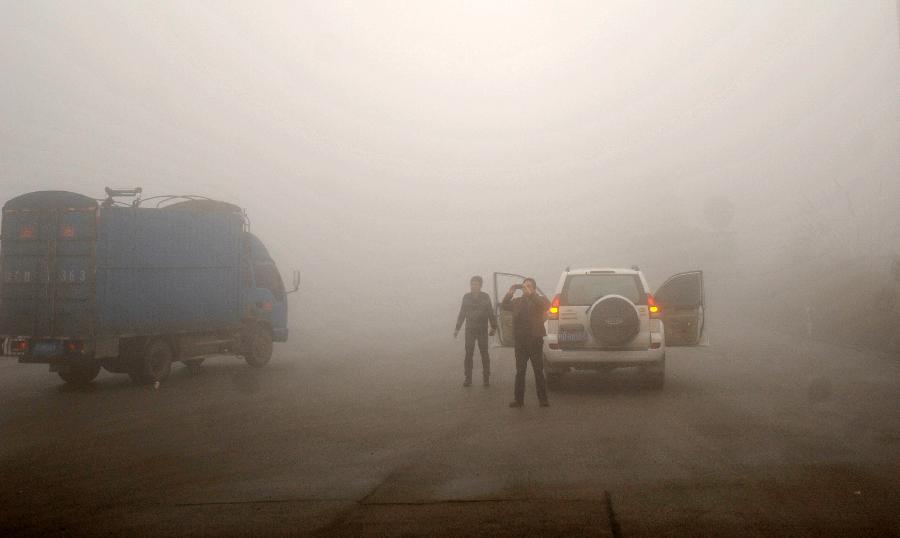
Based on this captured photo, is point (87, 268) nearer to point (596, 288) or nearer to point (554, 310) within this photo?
point (554, 310)

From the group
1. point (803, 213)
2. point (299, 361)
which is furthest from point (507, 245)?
point (299, 361)

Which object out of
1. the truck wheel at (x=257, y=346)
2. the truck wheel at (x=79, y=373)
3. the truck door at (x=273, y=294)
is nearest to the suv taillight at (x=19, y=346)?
the truck wheel at (x=79, y=373)

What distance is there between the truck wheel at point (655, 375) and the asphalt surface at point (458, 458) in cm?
22

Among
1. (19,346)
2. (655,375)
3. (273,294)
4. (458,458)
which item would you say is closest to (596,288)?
(655,375)

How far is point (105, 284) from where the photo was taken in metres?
15.0

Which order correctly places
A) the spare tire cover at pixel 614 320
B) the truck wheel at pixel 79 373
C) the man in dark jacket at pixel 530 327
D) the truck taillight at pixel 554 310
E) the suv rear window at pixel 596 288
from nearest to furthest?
the man in dark jacket at pixel 530 327
the spare tire cover at pixel 614 320
the truck taillight at pixel 554 310
the suv rear window at pixel 596 288
the truck wheel at pixel 79 373

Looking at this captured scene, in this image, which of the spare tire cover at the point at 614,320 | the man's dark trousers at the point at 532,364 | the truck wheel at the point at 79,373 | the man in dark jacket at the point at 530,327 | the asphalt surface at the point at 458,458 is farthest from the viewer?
the truck wheel at the point at 79,373

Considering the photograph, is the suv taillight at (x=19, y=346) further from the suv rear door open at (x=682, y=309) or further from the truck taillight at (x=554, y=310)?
the suv rear door open at (x=682, y=309)

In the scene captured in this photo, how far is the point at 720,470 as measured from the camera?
7.37 meters

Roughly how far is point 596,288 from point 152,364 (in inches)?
309

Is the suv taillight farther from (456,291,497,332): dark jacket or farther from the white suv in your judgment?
the white suv

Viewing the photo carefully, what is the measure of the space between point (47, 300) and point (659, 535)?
12.4 m

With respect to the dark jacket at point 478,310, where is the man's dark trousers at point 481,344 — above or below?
below

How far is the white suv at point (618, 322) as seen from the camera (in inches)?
508
